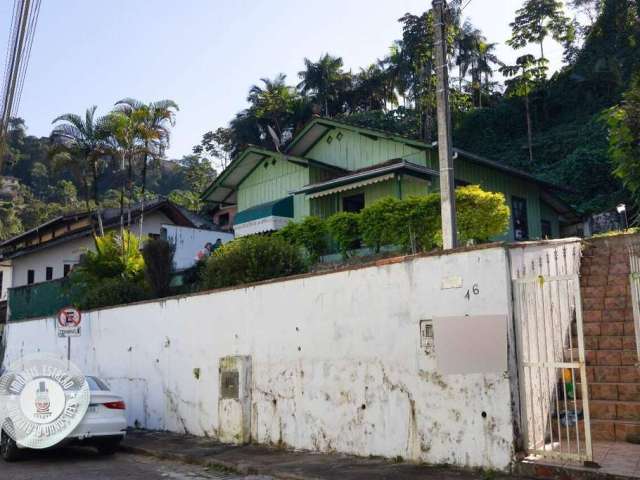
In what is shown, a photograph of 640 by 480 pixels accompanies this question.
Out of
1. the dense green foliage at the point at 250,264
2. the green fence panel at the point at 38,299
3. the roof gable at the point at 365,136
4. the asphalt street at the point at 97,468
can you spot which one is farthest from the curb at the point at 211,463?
the roof gable at the point at 365,136

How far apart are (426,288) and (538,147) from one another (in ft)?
129

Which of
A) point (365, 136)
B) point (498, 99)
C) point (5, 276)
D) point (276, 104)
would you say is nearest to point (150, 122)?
point (365, 136)

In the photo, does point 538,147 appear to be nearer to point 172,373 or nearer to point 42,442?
point 172,373

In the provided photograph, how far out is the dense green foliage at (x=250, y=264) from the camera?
45.5 feet

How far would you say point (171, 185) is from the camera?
84.4m

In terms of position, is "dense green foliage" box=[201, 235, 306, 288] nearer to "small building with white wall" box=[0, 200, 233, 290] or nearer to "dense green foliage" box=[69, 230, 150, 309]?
"dense green foliage" box=[69, 230, 150, 309]

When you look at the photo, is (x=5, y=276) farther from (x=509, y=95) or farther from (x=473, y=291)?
(x=509, y=95)

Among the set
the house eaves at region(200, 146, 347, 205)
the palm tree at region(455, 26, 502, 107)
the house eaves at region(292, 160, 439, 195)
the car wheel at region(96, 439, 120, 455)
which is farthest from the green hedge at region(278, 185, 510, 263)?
the palm tree at region(455, 26, 502, 107)

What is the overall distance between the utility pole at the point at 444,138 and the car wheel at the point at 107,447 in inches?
253

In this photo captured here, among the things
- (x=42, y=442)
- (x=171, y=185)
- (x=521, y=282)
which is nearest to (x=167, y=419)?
(x=42, y=442)

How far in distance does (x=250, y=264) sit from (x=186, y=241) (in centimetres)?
906

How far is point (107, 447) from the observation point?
431 inches

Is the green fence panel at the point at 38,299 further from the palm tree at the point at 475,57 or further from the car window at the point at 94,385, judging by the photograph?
the palm tree at the point at 475,57

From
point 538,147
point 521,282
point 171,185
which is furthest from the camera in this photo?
point 171,185
